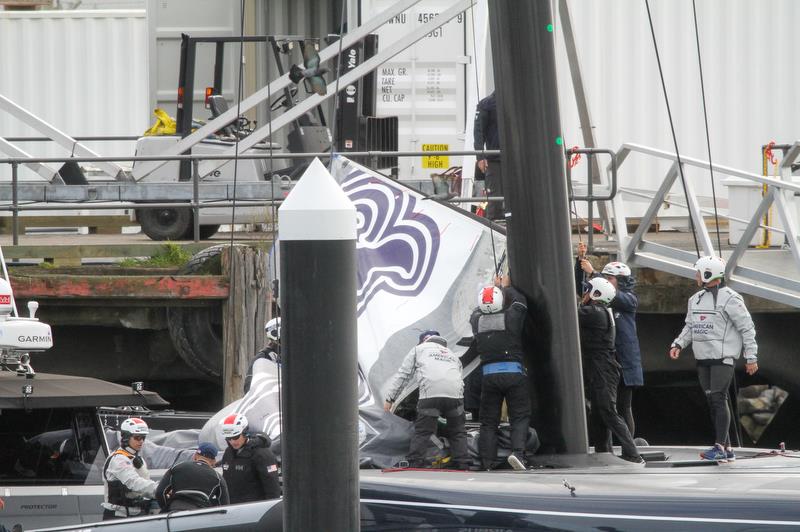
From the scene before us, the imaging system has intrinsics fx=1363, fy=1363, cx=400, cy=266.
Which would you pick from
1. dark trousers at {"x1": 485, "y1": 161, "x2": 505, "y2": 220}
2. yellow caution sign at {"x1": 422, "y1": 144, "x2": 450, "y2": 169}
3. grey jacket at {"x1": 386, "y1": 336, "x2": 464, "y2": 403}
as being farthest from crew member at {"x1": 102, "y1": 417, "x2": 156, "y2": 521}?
yellow caution sign at {"x1": 422, "y1": 144, "x2": 450, "y2": 169}

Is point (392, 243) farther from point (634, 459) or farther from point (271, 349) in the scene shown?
point (634, 459)

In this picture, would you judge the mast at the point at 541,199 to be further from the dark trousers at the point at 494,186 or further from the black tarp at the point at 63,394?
the dark trousers at the point at 494,186

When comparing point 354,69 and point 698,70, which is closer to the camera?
point 354,69

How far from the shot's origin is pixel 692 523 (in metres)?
6.52

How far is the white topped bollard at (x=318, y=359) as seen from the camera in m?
5.06

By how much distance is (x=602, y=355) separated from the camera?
9398 millimetres

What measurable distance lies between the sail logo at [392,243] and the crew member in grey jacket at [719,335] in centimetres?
201

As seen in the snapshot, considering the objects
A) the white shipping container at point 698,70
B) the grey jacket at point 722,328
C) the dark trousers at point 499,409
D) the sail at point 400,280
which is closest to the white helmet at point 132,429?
the sail at point 400,280

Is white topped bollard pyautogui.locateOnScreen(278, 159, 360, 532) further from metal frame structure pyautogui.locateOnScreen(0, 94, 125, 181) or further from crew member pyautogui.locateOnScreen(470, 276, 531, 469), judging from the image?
metal frame structure pyautogui.locateOnScreen(0, 94, 125, 181)

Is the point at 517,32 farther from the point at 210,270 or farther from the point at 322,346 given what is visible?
the point at 210,270

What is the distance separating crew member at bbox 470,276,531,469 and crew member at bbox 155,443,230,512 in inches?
67.2

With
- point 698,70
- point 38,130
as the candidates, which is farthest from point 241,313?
point 698,70

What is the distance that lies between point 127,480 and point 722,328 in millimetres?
4358

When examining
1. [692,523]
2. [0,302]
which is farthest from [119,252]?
[692,523]
